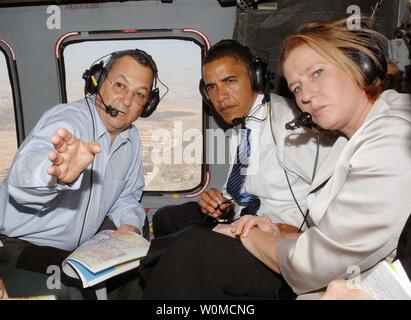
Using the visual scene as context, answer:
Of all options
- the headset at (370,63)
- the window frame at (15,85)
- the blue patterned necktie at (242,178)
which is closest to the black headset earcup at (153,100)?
the blue patterned necktie at (242,178)

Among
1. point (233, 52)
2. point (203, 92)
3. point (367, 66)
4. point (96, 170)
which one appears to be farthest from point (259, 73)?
point (96, 170)

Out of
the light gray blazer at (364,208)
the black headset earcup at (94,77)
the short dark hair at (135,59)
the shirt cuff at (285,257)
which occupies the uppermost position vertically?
the short dark hair at (135,59)

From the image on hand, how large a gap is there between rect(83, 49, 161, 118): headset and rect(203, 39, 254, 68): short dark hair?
381 mm

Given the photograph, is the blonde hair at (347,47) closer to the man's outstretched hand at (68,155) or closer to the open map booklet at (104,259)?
the man's outstretched hand at (68,155)

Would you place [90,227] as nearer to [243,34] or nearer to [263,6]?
[243,34]

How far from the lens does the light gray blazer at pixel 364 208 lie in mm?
1229

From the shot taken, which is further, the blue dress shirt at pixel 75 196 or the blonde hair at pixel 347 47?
the blue dress shirt at pixel 75 196

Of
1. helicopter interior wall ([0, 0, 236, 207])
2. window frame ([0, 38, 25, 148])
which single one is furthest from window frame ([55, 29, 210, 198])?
window frame ([0, 38, 25, 148])

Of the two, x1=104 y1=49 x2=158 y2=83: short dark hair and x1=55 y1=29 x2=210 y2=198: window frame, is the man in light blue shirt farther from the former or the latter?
x1=55 y1=29 x2=210 y2=198: window frame

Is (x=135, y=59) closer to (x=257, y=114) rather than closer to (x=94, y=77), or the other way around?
(x=94, y=77)

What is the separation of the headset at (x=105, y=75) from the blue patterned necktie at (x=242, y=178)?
22.3 inches

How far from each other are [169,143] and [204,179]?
0.33 metres

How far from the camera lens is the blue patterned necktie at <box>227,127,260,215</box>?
229 cm
